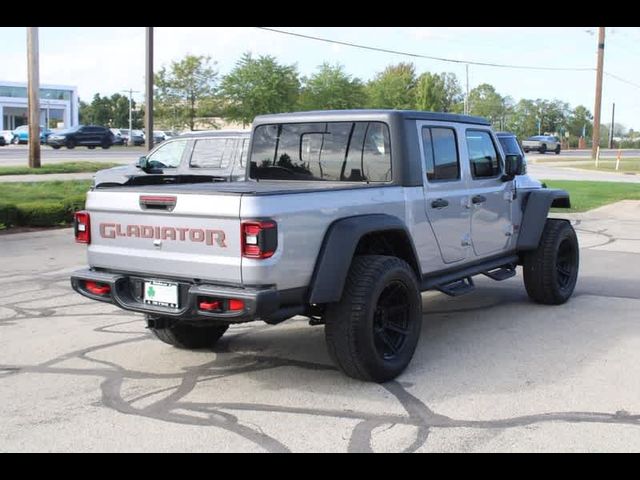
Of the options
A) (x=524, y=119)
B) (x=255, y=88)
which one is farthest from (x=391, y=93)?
(x=524, y=119)

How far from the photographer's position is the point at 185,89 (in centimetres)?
4900

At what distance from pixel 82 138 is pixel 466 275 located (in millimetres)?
45093

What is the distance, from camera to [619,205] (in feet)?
59.7

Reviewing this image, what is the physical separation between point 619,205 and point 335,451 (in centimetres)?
1607

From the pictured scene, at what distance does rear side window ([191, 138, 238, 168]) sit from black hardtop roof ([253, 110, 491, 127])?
5502mm

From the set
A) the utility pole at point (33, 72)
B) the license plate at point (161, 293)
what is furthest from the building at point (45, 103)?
the license plate at point (161, 293)

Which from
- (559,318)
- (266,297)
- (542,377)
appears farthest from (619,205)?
(266,297)

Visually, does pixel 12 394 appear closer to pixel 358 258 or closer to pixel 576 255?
pixel 358 258

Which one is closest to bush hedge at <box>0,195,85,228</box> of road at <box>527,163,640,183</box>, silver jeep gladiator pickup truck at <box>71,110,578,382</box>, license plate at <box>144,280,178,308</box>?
silver jeep gladiator pickup truck at <box>71,110,578,382</box>

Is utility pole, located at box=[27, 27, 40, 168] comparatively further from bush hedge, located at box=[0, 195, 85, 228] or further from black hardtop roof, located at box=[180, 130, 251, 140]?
black hardtop roof, located at box=[180, 130, 251, 140]

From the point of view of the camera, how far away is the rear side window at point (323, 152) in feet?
19.1

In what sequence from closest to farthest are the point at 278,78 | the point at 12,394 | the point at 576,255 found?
the point at 12,394
the point at 576,255
the point at 278,78

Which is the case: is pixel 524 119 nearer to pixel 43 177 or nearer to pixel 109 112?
pixel 109 112

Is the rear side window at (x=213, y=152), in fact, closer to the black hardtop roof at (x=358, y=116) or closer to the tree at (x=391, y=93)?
the black hardtop roof at (x=358, y=116)
